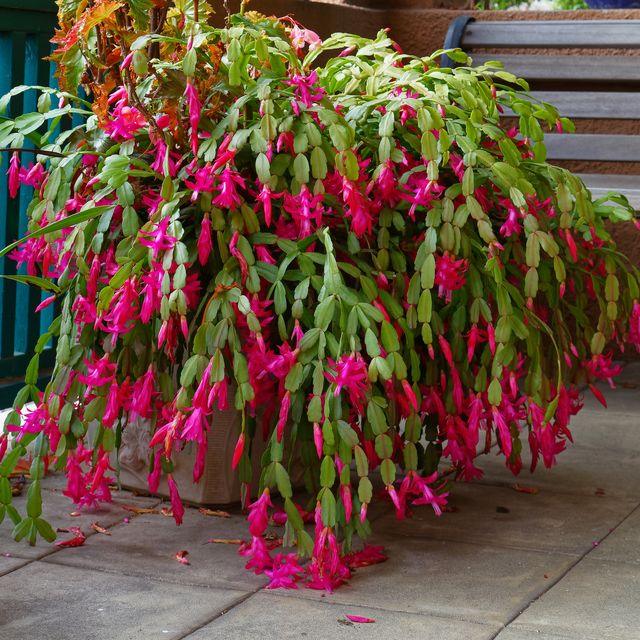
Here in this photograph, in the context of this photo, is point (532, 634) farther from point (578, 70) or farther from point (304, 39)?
point (578, 70)

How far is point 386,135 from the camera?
7.90 ft

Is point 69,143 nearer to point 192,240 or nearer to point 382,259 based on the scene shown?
point 192,240

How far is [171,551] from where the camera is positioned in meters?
2.61

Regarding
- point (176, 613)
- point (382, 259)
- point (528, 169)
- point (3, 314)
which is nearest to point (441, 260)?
point (382, 259)

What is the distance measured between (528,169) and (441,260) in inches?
17.8

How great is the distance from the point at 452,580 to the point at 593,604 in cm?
29

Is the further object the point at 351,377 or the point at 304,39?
the point at 304,39

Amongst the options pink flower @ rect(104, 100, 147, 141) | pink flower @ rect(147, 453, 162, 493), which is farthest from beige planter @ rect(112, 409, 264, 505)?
pink flower @ rect(104, 100, 147, 141)

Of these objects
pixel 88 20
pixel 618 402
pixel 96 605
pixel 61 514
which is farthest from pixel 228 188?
pixel 618 402

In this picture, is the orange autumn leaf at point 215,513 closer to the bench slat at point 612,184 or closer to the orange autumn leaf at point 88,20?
the orange autumn leaf at point 88,20

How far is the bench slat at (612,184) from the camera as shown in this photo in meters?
4.11

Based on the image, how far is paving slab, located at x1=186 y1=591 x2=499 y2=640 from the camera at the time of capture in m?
2.14

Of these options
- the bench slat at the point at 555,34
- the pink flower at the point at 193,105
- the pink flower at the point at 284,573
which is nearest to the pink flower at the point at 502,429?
the pink flower at the point at 284,573

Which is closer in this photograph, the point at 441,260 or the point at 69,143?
the point at 441,260
